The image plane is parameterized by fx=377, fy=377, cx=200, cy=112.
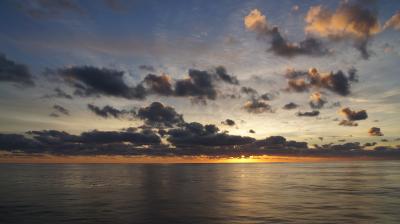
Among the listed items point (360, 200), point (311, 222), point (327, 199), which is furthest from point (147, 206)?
point (360, 200)

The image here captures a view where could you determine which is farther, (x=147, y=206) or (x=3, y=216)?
(x=147, y=206)

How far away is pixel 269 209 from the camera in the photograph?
180 ft

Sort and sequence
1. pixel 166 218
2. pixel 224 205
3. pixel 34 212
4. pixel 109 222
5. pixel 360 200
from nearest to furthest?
pixel 109 222, pixel 166 218, pixel 34 212, pixel 224 205, pixel 360 200

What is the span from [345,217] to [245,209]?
13.9 m

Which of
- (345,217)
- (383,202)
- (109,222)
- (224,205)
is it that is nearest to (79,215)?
(109,222)

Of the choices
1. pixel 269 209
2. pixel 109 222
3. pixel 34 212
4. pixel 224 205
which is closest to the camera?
pixel 109 222

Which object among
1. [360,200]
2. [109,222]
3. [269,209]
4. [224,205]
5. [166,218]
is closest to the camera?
[109,222]

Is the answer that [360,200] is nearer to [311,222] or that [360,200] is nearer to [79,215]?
[311,222]

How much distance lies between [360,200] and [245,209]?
76.1 ft

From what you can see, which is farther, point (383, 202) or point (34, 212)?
point (383, 202)

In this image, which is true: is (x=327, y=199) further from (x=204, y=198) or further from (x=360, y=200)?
(x=204, y=198)

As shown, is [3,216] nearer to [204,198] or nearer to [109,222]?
[109,222]

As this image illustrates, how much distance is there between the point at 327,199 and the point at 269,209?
17.3 meters

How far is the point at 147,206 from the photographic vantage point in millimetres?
57781
